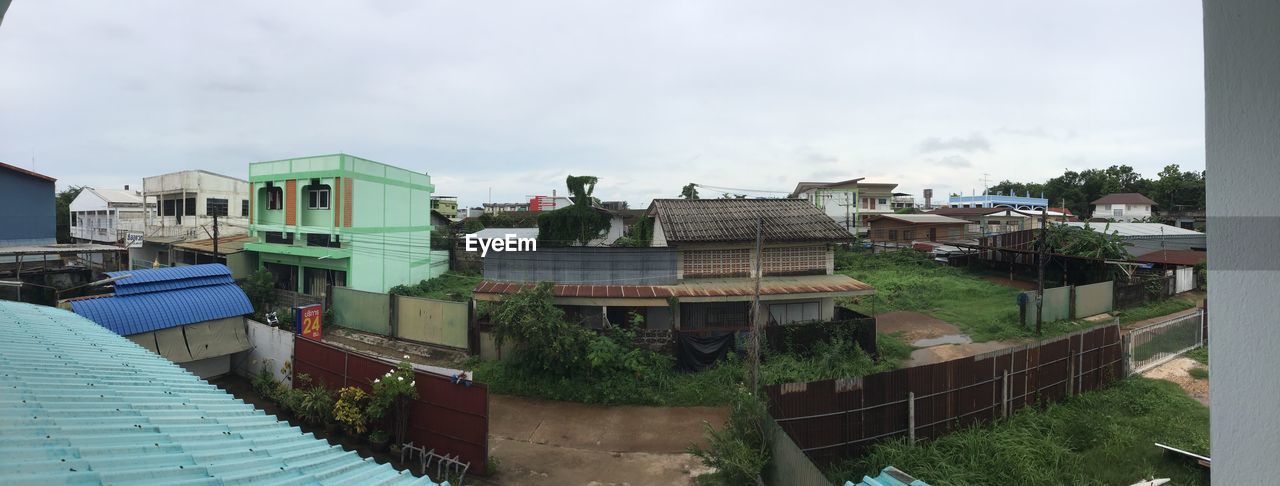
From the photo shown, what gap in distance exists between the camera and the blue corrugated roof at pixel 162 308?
1117cm

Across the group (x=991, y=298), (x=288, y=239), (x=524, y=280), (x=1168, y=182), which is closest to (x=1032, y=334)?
(x=991, y=298)

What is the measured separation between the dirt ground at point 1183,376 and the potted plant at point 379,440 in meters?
14.3

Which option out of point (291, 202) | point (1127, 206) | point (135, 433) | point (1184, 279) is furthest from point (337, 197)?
point (1127, 206)

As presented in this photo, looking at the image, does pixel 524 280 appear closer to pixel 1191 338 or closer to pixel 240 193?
pixel 1191 338

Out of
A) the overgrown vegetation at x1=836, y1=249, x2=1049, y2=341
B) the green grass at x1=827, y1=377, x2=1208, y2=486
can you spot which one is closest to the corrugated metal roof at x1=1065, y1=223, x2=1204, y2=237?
the overgrown vegetation at x1=836, y1=249, x2=1049, y2=341

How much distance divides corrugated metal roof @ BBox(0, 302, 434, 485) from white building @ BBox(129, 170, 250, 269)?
90.4 ft

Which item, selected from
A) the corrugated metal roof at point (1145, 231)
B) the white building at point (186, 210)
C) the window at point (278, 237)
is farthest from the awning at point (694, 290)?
the white building at point (186, 210)

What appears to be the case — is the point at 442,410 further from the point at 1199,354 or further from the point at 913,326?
the point at 1199,354

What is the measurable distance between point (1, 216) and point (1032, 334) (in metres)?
43.3

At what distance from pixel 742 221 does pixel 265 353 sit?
12728 mm

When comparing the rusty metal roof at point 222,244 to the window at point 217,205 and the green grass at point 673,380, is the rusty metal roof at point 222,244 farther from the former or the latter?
the green grass at point 673,380

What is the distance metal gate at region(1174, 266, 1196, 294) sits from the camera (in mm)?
20047

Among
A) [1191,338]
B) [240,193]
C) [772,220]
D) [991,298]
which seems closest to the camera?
[1191,338]

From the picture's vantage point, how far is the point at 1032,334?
15727mm
